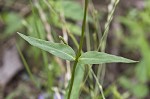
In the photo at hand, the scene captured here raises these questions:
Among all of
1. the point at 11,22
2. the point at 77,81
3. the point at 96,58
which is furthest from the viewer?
the point at 11,22

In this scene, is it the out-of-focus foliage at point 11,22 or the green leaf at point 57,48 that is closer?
the green leaf at point 57,48

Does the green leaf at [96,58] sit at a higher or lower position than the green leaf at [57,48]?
Answer: lower

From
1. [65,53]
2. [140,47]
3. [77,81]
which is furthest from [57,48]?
[140,47]

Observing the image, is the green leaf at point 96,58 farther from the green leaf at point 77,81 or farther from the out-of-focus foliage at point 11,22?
the out-of-focus foliage at point 11,22

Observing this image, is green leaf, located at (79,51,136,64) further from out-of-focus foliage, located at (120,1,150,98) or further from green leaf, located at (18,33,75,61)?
out-of-focus foliage, located at (120,1,150,98)

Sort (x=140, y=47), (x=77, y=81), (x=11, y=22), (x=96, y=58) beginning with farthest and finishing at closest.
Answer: (x=140, y=47)
(x=11, y=22)
(x=77, y=81)
(x=96, y=58)

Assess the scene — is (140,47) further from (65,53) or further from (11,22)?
(65,53)

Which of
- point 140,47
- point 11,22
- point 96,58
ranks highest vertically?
point 96,58

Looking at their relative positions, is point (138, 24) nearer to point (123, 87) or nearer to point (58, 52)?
point (123, 87)

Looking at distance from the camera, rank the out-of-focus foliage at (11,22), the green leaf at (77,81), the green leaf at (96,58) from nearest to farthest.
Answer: the green leaf at (96,58) < the green leaf at (77,81) < the out-of-focus foliage at (11,22)

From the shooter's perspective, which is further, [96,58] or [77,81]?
[77,81]

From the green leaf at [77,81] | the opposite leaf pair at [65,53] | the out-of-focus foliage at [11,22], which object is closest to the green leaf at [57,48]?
the opposite leaf pair at [65,53]
